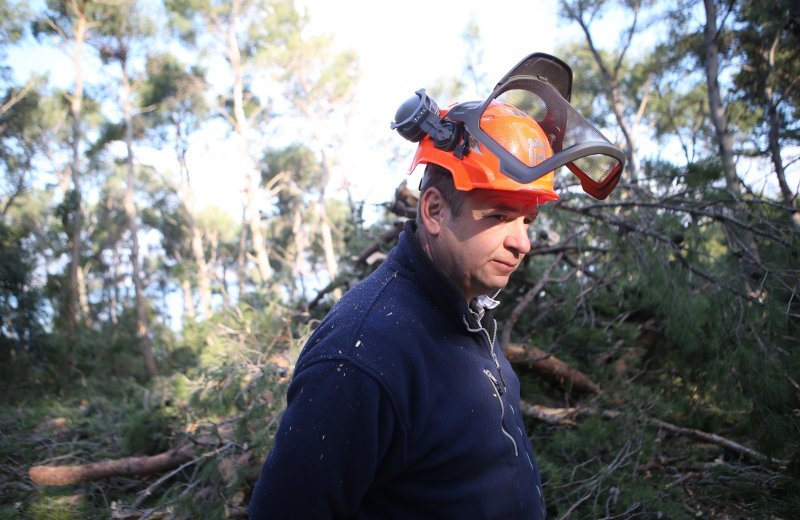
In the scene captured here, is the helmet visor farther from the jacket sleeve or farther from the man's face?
the jacket sleeve

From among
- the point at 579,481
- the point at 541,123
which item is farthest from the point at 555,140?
the point at 579,481

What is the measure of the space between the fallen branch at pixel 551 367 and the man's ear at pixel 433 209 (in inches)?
85.6

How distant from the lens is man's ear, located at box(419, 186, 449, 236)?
122 cm

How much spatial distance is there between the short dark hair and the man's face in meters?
0.02

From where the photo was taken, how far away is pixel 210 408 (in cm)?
318

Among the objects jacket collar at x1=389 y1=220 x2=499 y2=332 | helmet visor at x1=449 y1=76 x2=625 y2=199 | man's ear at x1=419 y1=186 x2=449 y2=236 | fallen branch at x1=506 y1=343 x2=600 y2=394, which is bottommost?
fallen branch at x1=506 y1=343 x2=600 y2=394

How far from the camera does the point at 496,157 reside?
1.14m

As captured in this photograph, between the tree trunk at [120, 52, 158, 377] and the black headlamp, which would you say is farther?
the tree trunk at [120, 52, 158, 377]

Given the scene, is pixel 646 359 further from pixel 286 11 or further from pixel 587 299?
pixel 286 11

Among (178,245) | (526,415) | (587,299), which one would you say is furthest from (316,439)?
(178,245)

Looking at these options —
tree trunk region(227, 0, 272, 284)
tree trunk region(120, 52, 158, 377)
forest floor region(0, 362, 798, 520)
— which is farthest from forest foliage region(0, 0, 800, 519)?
tree trunk region(227, 0, 272, 284)

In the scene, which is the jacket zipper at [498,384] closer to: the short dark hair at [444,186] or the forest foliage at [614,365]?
the short dark hair at [444,186]

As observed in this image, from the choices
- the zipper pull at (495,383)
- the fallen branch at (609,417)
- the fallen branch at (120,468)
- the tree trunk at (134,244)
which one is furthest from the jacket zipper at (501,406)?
the tree trunk at (134,244)

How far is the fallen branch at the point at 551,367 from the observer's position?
128 inches
